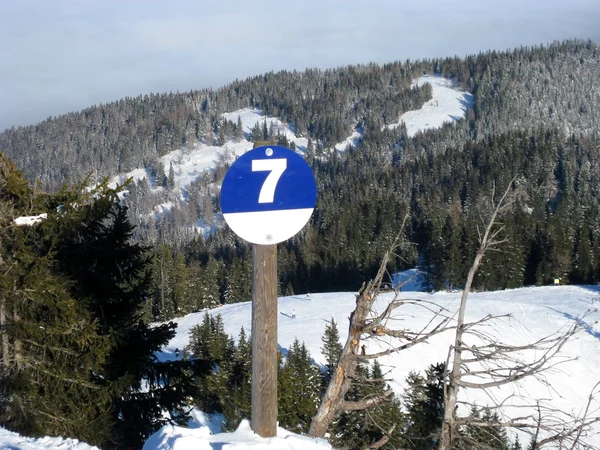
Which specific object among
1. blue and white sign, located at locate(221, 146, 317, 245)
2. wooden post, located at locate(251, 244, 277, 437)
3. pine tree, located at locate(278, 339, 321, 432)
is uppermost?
blue and white sign, located at locate(221, 146, 317, 245)

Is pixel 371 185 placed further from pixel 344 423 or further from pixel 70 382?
pixel 70 382

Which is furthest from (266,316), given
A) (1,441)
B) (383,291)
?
(1,441)

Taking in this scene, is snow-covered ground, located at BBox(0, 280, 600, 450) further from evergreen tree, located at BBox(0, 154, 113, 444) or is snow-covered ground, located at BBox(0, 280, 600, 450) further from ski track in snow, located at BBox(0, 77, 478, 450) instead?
evergreen tree, located at BBox(0, 154, 113, 444)

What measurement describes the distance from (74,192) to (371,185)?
431ft

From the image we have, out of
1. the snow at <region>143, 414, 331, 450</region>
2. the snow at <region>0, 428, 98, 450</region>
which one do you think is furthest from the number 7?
the snow at <region>0, 428, 98, 450</region>

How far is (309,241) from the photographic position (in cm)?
9844

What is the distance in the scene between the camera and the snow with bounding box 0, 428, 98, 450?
19.4ft

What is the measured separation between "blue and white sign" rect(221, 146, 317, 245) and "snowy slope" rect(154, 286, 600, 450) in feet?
95.5

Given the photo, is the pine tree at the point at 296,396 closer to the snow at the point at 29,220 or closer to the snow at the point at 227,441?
the snow at the point at 29,220

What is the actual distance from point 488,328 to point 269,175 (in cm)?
3968

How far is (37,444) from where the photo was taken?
20.0 feet

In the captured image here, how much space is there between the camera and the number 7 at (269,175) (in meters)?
3.87

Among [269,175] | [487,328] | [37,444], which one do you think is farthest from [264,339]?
[487,328]

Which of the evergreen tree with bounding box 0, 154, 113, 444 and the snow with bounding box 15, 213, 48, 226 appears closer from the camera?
the evergreen tree with bounding box 0, 154, 113, 444
